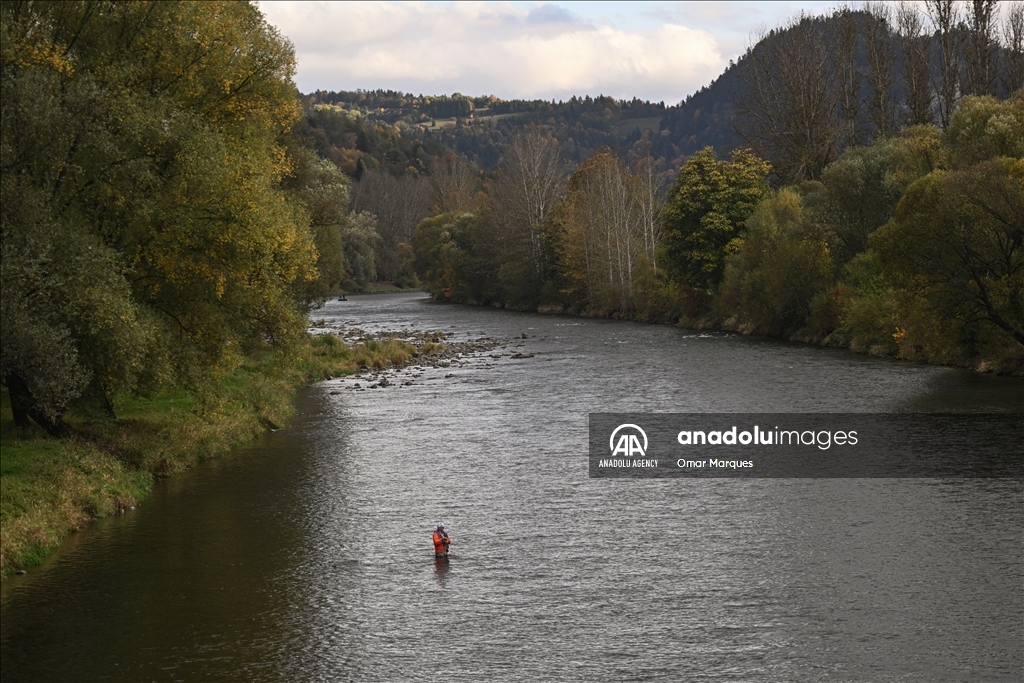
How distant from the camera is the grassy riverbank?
80.4ft

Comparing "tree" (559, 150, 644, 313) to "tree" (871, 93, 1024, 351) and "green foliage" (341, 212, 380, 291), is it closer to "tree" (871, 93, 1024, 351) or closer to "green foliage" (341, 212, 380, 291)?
"tree" (871, 93, 1024, 351)

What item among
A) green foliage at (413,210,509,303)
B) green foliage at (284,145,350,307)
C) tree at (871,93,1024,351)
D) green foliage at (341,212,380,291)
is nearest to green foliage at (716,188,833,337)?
tree at (871,93,1024,351)

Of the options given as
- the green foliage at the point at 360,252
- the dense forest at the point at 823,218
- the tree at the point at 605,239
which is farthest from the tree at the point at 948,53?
the green foliage at the point at 360,252

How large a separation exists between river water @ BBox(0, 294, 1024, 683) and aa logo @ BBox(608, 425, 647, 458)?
119 cm

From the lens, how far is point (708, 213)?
284 ft

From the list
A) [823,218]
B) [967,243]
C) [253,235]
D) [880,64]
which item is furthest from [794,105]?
[253,235]

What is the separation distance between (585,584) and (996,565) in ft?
28.9

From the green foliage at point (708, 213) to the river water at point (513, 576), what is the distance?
50492 millimetres

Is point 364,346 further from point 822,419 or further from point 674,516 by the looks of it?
point 674,516

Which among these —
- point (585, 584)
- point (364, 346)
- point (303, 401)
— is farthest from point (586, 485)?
point (364, 346)

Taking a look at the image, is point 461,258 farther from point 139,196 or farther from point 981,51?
point 139,196

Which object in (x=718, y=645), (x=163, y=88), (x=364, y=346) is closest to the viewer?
(x=718, y=645)

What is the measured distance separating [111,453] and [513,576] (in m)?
14.6

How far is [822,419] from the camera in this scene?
127ft
